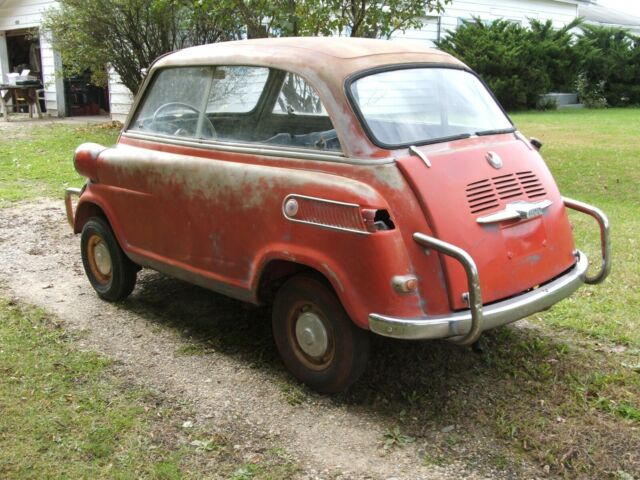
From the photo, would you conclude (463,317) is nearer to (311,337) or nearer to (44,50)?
(311,337)

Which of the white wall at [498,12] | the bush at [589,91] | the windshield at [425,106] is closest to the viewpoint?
the windshield at [425,106]

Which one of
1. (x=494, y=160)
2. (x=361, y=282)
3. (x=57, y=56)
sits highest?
(x=57, y=56)

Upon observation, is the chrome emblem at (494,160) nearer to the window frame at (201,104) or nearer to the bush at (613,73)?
the window frame at (201,104)

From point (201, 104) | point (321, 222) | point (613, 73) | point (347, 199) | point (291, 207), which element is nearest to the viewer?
point (347, 199)

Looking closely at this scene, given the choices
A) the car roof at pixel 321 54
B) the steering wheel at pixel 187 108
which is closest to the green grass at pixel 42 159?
the steering wheel at pixel 187 108

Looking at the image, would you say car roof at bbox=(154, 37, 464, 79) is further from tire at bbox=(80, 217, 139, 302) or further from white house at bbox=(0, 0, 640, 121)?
white house at bbox=(0, 0, 640, 121)

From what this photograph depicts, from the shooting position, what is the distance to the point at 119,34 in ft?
47.9

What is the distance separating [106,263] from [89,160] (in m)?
0.79

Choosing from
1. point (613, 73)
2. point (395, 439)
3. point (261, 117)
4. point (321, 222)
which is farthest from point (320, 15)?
point (613, 73)

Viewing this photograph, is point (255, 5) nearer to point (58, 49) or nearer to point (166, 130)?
point (166, 130)

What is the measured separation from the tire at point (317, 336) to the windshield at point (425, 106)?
0.88 metres

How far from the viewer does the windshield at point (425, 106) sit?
369 cm

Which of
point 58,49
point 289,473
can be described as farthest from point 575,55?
point 289,473

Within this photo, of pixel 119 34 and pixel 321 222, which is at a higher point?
pixel 119 34
